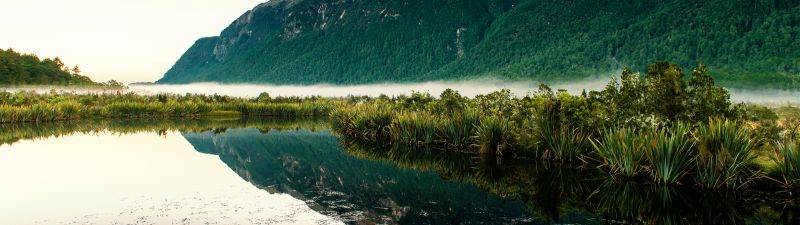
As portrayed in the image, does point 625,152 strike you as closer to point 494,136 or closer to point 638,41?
point 494,136

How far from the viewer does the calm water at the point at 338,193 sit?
12000mm

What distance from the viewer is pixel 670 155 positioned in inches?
575

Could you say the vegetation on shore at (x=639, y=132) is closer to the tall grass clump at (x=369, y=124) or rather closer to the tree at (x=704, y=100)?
the tree at (x=704, y=100)

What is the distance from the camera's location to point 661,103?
1758cm

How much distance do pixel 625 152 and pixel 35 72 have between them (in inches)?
Answer: 6055

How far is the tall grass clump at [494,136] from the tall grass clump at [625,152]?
5.67m

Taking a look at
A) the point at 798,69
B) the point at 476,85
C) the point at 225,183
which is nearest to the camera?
the point at 225,183

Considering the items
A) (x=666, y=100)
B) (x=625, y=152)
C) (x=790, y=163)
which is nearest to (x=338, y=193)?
(x=625, y=152)

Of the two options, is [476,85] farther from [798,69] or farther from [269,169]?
[269,169]

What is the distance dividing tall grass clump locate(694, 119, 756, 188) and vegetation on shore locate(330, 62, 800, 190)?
0.08ft

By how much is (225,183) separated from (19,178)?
6444mm

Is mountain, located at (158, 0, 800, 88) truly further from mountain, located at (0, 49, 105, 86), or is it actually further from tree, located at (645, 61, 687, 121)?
mountain, located at (0, 49, 105, 86)

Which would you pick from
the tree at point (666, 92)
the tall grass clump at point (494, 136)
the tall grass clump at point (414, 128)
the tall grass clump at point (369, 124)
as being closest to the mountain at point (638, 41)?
the tall grass clump at point (369, 124)

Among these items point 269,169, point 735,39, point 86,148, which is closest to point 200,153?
point 86,148
